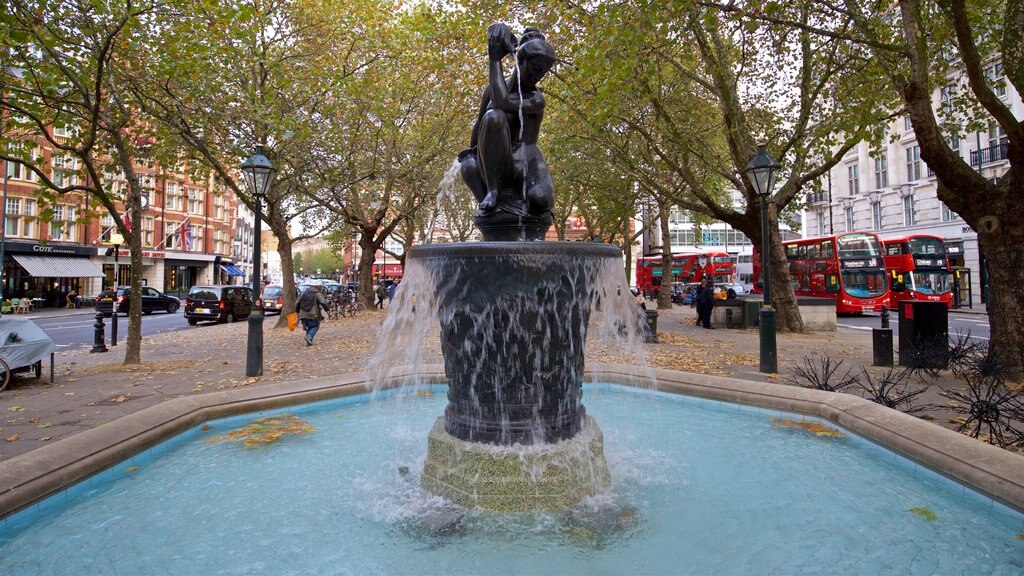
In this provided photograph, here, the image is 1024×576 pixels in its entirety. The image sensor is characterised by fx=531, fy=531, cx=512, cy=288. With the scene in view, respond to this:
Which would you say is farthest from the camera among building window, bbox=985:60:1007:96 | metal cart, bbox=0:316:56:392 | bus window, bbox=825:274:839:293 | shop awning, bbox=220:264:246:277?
shop awning, bbox=220:264:246:277

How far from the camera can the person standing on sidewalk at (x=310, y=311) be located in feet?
45.4

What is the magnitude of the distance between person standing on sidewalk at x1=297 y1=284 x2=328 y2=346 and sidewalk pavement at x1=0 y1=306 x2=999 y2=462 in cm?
40

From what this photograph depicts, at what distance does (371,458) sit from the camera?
15.5 ft

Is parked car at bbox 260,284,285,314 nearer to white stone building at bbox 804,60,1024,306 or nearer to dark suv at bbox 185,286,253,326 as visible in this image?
dark suv at bbox 185,286,253,326

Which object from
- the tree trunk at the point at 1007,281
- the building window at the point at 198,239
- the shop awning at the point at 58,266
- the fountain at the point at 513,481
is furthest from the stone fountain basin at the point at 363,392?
the building window at the point at 198,239

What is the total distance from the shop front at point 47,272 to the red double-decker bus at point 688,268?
41.7 metres

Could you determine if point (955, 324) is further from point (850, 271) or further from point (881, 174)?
point (881, 174)

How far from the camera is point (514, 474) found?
3.70 metres

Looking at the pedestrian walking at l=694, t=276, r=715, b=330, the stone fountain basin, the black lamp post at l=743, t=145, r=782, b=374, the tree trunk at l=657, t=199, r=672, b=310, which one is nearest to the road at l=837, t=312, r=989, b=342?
the pedestrian walking at l=694, t=276, r=715, b=330

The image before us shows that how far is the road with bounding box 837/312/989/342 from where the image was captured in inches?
643

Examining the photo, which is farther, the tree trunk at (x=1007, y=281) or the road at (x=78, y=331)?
the road at (x=78, y=331)

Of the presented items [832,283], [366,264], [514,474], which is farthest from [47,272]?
[832,283]

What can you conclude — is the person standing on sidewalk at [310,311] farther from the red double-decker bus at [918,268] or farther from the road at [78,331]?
the red double-decker bus at [918,268]

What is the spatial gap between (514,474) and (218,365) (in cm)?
860
